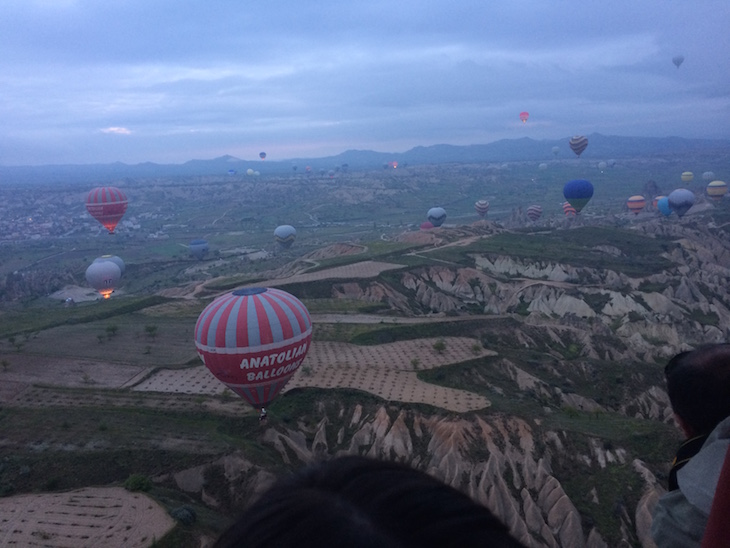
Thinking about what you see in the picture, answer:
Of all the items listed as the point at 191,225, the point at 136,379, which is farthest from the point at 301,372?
the point at 191,225

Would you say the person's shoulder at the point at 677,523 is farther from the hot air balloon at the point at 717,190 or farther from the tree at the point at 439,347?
the hot air balloon at the point at 717,190

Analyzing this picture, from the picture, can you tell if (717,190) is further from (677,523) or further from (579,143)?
(677,523)

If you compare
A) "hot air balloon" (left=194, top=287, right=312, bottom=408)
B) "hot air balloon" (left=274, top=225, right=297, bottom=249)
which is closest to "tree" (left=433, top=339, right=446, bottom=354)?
"hot air balloon" (left=194, top=287, right=312, bottom=408)

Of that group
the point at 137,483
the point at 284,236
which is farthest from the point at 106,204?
the point at 137,483

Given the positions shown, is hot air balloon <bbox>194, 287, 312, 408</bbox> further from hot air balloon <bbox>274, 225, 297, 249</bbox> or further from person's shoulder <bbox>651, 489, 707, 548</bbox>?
hot air balloon <bbox>274, 225, 297, 249</bbox>

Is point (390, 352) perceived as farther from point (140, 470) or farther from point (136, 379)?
point (140, 470)

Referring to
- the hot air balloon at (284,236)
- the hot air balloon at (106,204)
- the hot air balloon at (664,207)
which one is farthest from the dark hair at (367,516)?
the hot air balloon at (664,207)
